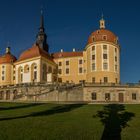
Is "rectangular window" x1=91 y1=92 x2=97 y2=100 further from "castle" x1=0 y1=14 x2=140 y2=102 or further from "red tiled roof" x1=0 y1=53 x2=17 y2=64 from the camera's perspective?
"red tiled roof" x1=0 y1=53 x2=17 y2=64

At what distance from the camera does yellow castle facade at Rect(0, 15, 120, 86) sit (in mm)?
58438

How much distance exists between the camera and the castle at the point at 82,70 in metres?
47.9

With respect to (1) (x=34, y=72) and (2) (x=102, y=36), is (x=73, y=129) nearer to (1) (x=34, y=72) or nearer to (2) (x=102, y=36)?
(2) (x=102, y=36)

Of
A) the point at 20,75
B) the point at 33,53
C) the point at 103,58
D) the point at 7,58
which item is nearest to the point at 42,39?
the point at 7,58

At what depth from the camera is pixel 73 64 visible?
6781 cm

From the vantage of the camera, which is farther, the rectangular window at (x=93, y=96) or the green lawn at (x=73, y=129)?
the rectangular window at (x=93, y=96)

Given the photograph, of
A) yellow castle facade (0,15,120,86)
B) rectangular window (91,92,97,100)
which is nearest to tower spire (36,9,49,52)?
yellow castle facade (0,15,120,86)

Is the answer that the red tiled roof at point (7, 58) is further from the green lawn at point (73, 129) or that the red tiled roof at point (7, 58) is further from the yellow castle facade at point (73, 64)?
the green lawn at point (73, 129)

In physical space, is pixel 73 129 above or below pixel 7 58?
below

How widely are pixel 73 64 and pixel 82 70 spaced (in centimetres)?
316

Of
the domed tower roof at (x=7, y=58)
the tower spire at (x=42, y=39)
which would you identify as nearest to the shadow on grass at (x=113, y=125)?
the domed tower roof at (x=7, y=58)

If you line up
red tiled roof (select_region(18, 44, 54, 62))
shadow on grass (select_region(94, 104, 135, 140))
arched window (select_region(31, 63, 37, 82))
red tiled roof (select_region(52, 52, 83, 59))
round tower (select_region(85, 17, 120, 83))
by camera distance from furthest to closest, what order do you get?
1. red tiled roof (select_region(52, 52, 83, 59))
2. red tiled roof (select_region(18, 44, 54, 62))
3. arched window (select_region(31, 63, 37, 82))
4. round tower (select_region(85, 17, 120, 83))
5. shadow on grass (select_region(94, 104, 135, 140))

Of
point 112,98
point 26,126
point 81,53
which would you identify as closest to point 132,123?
point 26,126

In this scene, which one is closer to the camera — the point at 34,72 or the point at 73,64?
the point at 34,72
